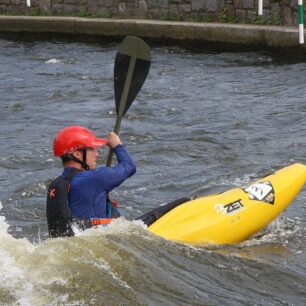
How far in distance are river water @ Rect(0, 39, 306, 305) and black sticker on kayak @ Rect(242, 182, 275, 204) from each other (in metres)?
0.28

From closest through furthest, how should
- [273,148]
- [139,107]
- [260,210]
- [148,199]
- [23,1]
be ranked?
[260,210] < [148,199] < [273,148] < [139,107] < [23,1]

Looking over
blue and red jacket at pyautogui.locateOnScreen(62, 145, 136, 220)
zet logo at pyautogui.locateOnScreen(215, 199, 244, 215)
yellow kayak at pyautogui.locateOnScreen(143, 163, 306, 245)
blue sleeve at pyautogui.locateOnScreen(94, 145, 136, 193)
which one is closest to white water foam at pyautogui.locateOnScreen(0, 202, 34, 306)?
blue and red jacket at pyautogui.locateOnScreen(62, 145, 136, 220)

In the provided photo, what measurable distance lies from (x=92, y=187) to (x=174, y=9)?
1121 centimetres

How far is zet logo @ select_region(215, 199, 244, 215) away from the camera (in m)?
7.08

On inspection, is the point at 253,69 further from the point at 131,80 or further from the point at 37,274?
the point at 37,274

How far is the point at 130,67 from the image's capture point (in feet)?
24.7

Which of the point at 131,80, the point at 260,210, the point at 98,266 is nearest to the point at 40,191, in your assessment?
the point at 131,80

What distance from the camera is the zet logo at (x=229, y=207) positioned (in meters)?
7.08

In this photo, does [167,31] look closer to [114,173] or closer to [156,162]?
[156,162]

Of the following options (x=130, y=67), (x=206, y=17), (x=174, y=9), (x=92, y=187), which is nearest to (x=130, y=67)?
(x=130, y=67)

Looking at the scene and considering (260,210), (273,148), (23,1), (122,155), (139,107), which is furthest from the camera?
(23,1)

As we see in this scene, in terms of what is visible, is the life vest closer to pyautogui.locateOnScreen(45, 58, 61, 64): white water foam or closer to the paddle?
the paddle

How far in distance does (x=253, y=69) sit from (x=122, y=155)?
8.09 m

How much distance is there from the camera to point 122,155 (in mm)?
6359
